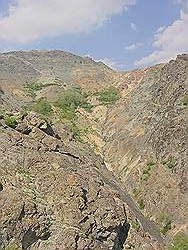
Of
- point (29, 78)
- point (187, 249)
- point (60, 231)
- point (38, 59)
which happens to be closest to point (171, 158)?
point (187, 249)

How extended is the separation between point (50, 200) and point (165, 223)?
1716cm

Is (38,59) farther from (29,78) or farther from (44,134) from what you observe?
(44,134)

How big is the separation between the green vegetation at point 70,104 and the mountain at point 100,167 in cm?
26

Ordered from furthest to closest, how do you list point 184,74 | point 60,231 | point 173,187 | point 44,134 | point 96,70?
point 96,70
point 184,74
point 173,187
point 44,134
point 60,231

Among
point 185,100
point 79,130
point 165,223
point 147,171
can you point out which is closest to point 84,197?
point 165,223

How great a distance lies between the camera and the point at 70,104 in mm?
82938

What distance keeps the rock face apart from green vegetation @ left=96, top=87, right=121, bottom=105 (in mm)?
48539

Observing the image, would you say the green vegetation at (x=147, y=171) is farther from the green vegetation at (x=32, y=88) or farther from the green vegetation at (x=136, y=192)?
the green vegetation at (x=32, y=88)

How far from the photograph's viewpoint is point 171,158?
5606 centimetres

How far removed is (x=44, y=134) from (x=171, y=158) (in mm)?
20300

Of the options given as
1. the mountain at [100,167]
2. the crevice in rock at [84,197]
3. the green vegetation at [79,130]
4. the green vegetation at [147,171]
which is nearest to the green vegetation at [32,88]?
the mountain at [100,167]

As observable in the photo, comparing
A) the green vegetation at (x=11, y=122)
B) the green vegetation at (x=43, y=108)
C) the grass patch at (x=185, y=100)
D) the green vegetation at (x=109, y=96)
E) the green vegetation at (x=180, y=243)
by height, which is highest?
the green vegetation at (x=109, y=96)

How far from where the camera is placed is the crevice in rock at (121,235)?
35.2 metres

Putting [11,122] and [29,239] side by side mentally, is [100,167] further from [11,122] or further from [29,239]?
[29,239]
